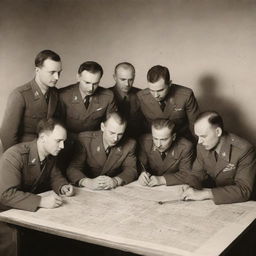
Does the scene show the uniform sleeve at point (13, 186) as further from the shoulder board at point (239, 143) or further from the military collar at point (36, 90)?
the shoulder board at point (239, 143)

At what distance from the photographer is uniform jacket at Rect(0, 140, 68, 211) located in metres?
2.62

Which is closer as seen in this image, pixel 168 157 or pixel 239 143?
pixel 239 143

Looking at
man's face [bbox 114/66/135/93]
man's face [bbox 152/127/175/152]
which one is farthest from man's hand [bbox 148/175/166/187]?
man's face [bbox 114/66/135/93]

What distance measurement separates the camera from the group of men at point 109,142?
289 centimetres

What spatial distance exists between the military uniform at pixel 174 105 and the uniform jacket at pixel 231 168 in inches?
27.6

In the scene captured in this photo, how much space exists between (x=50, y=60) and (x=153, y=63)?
6.90 ft

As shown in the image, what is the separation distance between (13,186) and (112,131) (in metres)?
0.92

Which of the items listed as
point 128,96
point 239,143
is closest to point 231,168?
point 239,143

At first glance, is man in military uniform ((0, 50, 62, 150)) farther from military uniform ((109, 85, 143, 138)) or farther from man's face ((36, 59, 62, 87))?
military uniform ((109, 85, 143, 138))

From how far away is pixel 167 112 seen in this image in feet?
12.7

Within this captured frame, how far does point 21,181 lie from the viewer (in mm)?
2914

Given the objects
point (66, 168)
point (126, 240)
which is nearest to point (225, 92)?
point (66, 168)

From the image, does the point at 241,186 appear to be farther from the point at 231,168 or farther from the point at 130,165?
the point at 130,165

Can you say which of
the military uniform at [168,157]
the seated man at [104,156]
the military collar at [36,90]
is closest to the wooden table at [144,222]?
the seated man at [104,156]
